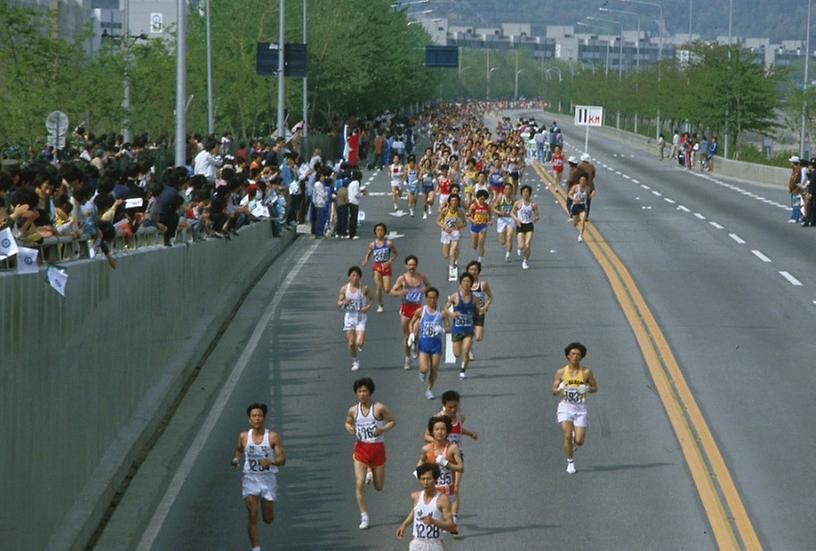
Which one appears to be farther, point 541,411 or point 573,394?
point 541,411

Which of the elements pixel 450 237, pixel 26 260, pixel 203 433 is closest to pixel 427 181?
pixel 450 237

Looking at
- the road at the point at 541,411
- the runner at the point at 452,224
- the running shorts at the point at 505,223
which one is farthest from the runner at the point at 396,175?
the runner at the point at 452,224

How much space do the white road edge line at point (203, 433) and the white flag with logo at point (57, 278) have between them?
267cm

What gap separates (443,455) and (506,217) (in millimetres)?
19833

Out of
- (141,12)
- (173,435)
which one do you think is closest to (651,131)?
(141,12)

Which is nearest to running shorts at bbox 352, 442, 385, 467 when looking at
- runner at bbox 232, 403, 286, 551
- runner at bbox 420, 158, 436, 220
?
runner at bbox 232, 403, 286, 551

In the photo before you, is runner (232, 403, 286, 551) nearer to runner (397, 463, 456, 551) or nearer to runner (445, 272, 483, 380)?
runner (397, 463, 456, 551)

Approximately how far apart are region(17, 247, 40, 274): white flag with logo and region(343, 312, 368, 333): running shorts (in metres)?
10.2

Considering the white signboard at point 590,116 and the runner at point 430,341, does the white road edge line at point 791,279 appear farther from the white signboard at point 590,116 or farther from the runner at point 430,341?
the white signboard at point 590,116

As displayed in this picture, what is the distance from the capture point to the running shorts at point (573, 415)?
17891 mm

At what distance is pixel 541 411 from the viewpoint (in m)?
20.9

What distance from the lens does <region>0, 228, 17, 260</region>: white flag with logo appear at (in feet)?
41.1

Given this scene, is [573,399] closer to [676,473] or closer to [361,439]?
[676,473]

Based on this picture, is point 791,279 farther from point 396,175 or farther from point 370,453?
point 370,453
